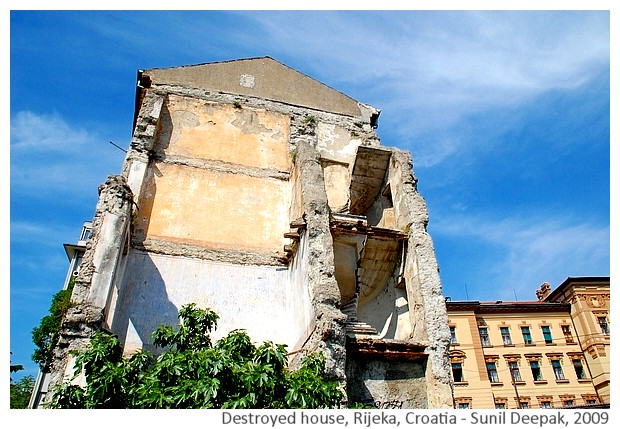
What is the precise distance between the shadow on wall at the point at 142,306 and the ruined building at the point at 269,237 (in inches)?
1.1

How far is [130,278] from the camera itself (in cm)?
1096

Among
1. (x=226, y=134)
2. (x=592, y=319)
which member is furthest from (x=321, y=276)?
(x=592, y=319)

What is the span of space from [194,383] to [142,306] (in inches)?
192

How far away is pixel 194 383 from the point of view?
642cm

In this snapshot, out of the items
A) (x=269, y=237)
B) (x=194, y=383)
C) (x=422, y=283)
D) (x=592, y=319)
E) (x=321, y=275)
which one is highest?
(x=592, y=319)

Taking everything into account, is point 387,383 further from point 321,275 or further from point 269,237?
point 269,237

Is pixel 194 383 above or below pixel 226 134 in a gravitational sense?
below

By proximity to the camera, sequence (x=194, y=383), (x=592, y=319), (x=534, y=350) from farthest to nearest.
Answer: (x=592, y=319)
(x=534, y=350)
(x=194, y=383)

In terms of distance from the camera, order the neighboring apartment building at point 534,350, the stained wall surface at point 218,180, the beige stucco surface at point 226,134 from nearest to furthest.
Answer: the stained wall surface at point 218,180 < the beige stucco surface at point 226,134 < the neighboring apartment building at point 534,350

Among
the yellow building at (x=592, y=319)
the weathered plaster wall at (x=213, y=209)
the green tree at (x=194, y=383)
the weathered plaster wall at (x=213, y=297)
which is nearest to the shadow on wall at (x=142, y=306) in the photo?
the weathered plaster wall at (x=213, y=297)

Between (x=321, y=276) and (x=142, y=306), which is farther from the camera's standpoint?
(x=142, y=306)

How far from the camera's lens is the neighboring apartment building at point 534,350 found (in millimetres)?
28641

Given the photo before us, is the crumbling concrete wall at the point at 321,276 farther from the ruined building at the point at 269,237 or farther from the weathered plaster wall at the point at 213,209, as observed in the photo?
the weathered plaster wall at the point at 213,209
